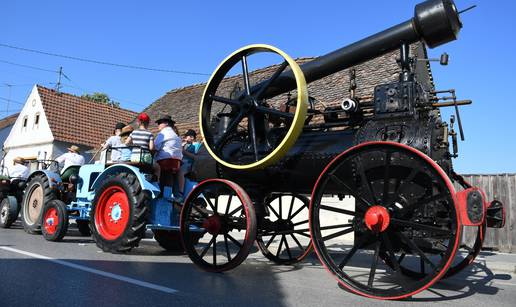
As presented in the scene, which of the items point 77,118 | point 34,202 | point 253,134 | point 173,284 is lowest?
point 173,284

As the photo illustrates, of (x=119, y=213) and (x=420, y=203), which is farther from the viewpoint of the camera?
(x=119, y=213)

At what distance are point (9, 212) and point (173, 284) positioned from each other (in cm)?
693

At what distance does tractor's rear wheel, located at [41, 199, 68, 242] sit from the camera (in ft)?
22.7

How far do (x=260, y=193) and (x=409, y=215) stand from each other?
1.96 meters

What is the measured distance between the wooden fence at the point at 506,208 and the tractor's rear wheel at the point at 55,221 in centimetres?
855

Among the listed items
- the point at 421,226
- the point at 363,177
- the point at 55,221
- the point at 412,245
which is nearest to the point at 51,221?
the point at 55,221

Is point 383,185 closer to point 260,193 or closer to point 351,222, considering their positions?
point 351,222

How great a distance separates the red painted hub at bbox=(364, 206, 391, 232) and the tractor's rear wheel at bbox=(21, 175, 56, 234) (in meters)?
6.04

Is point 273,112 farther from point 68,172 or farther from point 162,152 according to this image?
point 68,172

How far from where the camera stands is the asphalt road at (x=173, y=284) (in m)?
3.48

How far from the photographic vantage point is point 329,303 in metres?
3.63

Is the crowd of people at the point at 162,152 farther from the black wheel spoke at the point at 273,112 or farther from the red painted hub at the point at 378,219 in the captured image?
the red painted hub at the point at 378,219

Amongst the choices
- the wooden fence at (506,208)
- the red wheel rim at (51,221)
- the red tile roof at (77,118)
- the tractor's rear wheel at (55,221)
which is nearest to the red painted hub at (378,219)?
the tractor's rear wheel at (55,221)

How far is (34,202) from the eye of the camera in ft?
27.0
